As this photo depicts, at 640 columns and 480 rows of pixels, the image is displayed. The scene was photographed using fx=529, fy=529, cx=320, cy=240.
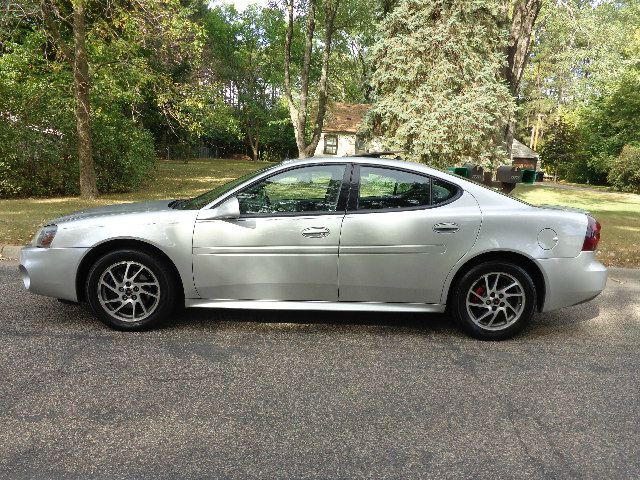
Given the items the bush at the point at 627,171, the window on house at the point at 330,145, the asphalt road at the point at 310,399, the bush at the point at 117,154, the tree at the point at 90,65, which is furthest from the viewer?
the window on house at the point at 330,145

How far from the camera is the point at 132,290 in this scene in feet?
14.8

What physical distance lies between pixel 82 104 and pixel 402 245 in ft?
36.1

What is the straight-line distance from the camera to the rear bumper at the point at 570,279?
4.45 m

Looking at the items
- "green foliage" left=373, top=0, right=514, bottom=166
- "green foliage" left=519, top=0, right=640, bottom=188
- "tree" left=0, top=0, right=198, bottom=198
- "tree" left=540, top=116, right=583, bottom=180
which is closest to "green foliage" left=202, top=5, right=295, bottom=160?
"tree" left=540, top=116, right=583, bottom=180

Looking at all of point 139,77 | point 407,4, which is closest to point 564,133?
point 407,4

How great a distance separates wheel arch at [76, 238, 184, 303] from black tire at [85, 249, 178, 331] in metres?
0.04

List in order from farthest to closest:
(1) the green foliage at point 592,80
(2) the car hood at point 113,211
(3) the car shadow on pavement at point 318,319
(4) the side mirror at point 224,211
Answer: (1) the green foliage at point 592,80
(3) the car shadow on pavement at point 318,319
(2) the car hood at point 113,211
(4) the side mirror at point 224,211

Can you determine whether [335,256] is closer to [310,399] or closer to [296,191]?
[296,191]

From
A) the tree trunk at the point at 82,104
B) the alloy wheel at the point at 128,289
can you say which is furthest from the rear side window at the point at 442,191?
the tree trunk at the point at 82,104

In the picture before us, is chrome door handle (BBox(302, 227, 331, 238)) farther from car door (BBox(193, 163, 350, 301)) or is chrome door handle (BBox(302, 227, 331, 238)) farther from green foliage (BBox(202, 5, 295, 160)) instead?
green foliage (BBox(202, 5, 295, 160))

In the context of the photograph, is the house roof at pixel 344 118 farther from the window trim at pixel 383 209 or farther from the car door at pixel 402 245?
the car door at pixel 402 245

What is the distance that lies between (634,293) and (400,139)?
40.1 feet

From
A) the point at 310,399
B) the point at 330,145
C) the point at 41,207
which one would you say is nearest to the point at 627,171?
the point at 41,207

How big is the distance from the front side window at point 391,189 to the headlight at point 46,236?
8.67 feet
